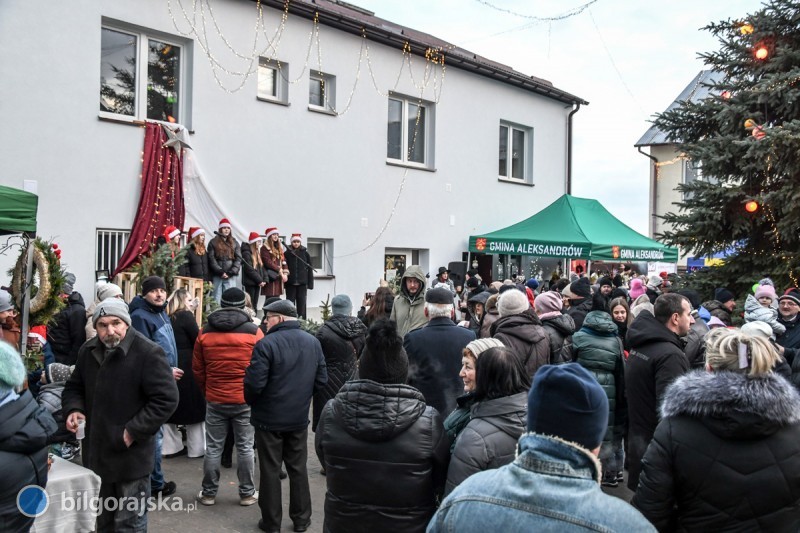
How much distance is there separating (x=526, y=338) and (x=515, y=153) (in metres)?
14.6

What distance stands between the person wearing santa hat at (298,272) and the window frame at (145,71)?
2.98 metres

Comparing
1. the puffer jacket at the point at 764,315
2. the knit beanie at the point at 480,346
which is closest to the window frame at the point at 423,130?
the puffer jacket at the point at 764,315

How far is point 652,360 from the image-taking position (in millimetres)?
5137

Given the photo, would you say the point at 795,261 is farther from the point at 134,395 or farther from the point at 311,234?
the point at 134,395

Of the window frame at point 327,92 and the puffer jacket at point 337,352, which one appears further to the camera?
the window frame at point 327,92

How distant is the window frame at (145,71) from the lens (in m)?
11.7

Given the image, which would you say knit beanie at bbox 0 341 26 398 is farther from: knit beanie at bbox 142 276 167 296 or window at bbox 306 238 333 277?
window at bbox 306 238 333 277

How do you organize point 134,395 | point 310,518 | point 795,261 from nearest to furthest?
point 134,395, point 310,518, point 795,261

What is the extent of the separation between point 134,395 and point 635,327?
12.0 ft

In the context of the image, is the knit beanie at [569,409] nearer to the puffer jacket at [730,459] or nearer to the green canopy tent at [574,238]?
the puffer jacket at [730,459]

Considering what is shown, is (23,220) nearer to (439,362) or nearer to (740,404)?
(439,362)

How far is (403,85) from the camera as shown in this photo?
16.3m

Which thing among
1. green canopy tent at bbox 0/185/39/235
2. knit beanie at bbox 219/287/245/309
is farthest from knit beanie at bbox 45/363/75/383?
knit beanie at bbox 219/287/245/309

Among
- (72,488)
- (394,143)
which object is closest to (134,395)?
(72,488)
